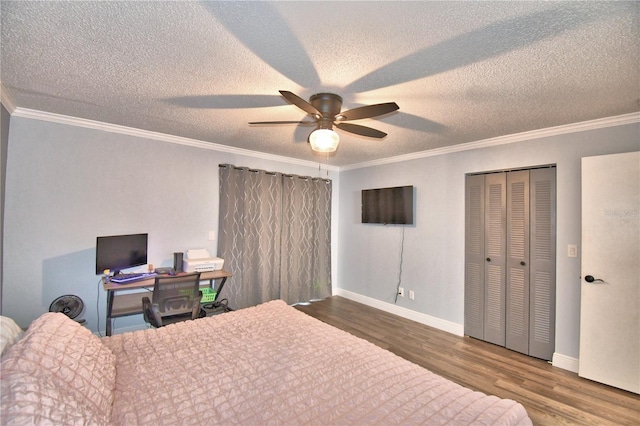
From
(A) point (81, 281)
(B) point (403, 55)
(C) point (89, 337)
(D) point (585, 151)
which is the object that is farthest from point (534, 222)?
(A) point (81, 281)

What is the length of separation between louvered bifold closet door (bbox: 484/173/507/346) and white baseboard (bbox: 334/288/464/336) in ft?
1.27

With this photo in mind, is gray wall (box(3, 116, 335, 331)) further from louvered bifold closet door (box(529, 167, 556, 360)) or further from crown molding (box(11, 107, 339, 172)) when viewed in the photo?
louvered bifold closet door (box(529, 167, 556, 360))

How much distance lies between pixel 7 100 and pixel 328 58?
2.89 meters

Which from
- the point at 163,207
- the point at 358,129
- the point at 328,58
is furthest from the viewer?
the point at 163,207

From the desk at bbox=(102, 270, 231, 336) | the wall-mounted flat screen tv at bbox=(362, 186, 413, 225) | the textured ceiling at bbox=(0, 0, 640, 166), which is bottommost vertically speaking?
the desk at bbox=(102, 270, 231, 336)

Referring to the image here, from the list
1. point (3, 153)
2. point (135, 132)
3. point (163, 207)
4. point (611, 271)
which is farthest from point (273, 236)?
point (611, 271)

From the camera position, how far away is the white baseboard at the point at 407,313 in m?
3.66

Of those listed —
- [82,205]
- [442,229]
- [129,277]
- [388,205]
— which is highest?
[388,205]

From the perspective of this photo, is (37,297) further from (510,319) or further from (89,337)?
(510,319)

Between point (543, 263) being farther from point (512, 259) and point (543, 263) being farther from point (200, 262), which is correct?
point (200, 262)

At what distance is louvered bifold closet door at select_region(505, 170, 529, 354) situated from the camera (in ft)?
10.2

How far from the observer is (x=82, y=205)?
3.02 metres

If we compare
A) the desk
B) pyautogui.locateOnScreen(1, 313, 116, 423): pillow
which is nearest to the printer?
the desk

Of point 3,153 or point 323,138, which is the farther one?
point 3,153
